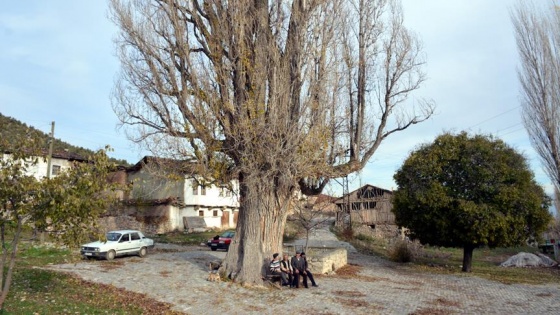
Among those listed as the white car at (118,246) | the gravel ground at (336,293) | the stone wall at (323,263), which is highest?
the white car at (118,246)

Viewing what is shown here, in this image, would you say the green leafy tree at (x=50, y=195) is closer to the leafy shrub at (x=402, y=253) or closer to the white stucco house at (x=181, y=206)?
the leafy shrub at (x=402, y=253)

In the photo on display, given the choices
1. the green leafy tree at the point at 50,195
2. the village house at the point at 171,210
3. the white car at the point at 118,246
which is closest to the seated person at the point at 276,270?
the green leafy tree at the point at 50,195

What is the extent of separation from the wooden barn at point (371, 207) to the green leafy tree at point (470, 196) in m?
19.5

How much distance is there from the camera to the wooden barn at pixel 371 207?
4075 cm

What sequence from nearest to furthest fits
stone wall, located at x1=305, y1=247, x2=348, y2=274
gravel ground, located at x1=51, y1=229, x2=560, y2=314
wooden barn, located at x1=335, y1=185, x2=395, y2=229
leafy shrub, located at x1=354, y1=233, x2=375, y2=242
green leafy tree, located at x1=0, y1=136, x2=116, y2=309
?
green leafy tree, located at x1=0, y1=136, x2=116, y2=309 → gravel ground, located at x1=51, y1=229, x2=560, y2=314 → stone wall, located at x1=305, y1=247, x2=348, y2=274 → leafy shrub, located at x1=354, y1=233, x2=375, y2=242 → wooden barn, located at x1=335, y1=185, x2=395, y2=229

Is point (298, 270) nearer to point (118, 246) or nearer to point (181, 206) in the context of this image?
point (118, 246)

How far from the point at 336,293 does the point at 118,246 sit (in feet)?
40.3

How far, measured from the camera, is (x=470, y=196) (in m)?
19.3

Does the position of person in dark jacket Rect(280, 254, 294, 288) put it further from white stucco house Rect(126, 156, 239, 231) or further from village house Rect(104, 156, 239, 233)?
village house Rect(104, 156, 239, 233)

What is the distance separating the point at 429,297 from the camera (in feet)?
44.5

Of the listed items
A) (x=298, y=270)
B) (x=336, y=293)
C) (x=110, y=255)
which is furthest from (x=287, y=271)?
(x=110, y=255)

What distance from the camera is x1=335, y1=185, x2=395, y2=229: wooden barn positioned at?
4075 centimetres

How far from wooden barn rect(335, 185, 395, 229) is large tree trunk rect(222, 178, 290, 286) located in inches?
995

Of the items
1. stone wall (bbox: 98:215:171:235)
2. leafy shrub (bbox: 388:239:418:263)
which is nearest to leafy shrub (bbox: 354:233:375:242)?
leafy shrub (bbox: 388:239:418:263)
